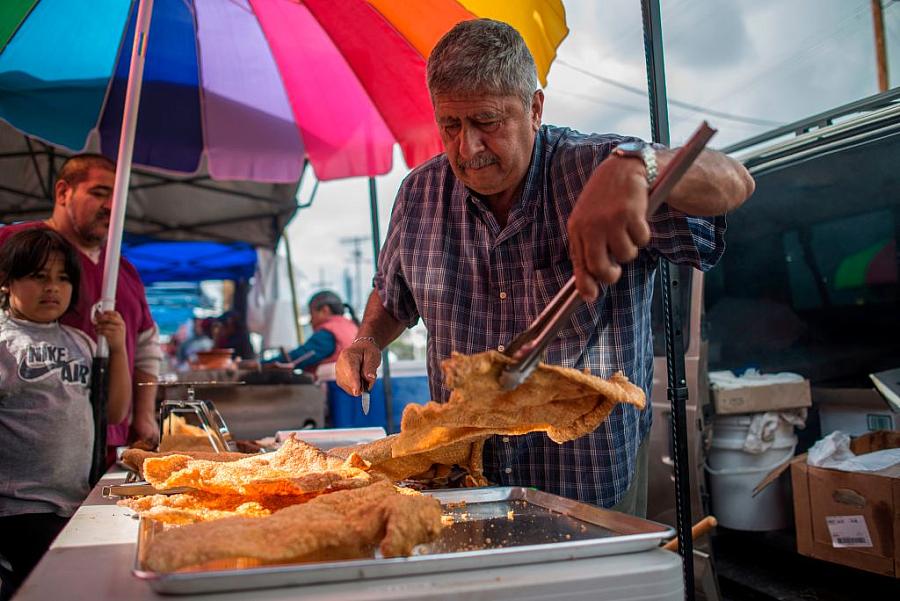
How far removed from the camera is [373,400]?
20.6 ft

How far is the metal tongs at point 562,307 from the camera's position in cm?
100

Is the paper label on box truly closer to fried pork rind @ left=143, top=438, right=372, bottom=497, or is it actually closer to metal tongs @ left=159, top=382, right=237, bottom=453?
fried pork rind @ left=143, top=438, right=372, bottom=497

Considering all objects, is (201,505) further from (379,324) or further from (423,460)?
(379,324)

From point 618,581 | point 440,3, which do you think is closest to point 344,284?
point 440,3

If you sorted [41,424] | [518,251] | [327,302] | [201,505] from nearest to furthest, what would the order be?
1. [201,505]
2. [518,251]
3. [41,424]
4. [327,302]

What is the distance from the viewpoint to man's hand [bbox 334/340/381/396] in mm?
1922

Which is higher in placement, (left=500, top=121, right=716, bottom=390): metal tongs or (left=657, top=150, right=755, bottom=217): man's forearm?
(left=657, top=150, right=755, bottom=217): man's forearm

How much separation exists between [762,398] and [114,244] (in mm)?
3073

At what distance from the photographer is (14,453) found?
2.19 m

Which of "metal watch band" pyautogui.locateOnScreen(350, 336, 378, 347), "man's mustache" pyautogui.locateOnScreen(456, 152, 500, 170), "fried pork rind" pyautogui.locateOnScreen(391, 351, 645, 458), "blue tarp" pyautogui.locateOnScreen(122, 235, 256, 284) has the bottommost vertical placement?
"fried pork rind" pyautogui.locateOnScreen(391, 351, 645, 458)

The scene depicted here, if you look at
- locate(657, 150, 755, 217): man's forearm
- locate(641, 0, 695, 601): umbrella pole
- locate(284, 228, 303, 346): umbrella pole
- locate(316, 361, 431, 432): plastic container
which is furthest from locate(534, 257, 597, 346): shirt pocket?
locate(284, 228, 303, 346): umbrella pole

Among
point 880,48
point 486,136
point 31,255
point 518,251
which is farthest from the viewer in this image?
point 880,48

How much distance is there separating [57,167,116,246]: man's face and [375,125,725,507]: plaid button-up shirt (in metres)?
1.74

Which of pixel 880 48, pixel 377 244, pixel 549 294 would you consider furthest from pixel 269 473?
pixel 880 48
